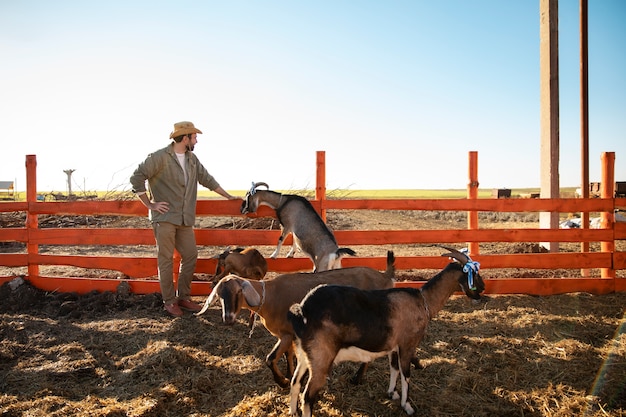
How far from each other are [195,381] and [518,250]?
9569 millimetres

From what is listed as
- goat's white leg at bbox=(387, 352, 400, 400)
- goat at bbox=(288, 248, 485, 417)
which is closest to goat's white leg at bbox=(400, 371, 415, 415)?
goat at bbox=(288, 248, 485, 417)

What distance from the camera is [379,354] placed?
4.50 meters

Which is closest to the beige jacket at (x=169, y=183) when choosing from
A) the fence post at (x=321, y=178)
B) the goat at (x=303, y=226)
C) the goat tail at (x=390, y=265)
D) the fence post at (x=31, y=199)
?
the goat at (x=303, y=226)

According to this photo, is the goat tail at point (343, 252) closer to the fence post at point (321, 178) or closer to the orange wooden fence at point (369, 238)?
the orange wooden fence at point (369, 238)

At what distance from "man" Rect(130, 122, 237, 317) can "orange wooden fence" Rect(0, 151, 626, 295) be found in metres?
0.64

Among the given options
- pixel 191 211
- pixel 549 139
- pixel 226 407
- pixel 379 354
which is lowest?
pixel 226 407

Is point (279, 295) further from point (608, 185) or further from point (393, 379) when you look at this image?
point (608, 185)

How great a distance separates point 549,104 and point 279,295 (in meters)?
7.74

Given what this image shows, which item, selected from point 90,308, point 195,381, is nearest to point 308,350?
point 195,381

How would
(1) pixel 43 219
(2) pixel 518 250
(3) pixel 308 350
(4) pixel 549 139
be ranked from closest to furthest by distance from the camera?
1. (3) pixel 308 350
2. (4) pixel 549 139
3. (2) pixel 518 250
4. (1) pixel 43 219

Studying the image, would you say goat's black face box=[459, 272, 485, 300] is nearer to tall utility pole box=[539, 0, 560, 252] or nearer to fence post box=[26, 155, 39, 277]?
tall utility pole box=[539, 0, 560, 252]

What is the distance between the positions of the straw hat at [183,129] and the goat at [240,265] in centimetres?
A: 190

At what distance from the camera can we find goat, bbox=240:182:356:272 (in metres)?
7.19

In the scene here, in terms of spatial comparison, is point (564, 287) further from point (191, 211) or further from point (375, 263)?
point (191, 211)
